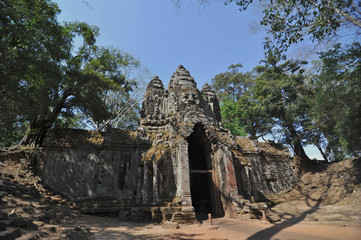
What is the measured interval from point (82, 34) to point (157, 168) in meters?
12.5

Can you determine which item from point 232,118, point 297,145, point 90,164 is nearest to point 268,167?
point 297,145

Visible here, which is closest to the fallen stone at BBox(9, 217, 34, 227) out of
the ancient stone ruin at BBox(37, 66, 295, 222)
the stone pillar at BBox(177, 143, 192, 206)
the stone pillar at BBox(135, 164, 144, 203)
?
the ancient stone ruin at BBox(37, 66, 295, 222)

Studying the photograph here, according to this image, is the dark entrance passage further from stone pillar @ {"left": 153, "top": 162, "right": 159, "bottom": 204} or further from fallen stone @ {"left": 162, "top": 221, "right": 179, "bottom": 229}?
fallen stone @ {"left": 162, "top": 221, "right": 179, "bottom": 229}

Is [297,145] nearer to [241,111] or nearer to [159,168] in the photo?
[241,111]

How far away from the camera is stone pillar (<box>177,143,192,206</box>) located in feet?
28.5

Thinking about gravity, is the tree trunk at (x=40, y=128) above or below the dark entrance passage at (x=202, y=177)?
above

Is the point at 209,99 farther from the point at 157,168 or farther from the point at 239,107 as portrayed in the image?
the point at 157,168

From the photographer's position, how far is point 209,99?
1839cm

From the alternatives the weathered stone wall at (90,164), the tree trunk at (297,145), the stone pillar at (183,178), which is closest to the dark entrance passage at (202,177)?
the stone pillar at (183,178)

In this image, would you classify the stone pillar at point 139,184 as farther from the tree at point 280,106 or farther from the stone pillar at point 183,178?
the tree at point 280,106

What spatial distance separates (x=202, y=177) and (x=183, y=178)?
16.3ft

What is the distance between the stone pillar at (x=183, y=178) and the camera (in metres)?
8.70

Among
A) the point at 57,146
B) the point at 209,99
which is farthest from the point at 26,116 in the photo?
the point at 209,99

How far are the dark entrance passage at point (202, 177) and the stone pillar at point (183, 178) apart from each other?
1.15 metres
